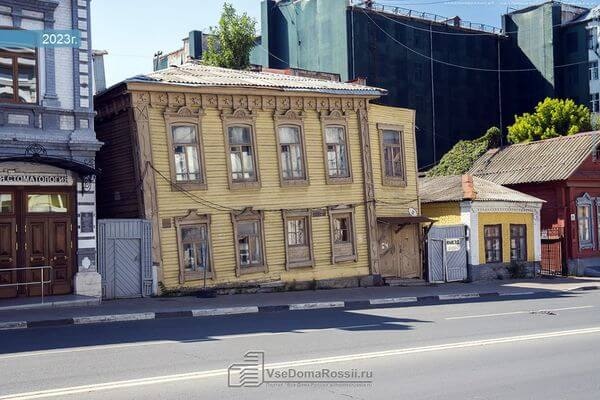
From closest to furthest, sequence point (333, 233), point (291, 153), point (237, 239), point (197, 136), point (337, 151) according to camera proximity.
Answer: point (197, 136) → point (237, 239) → point (291, 153) → point (333, 233) → point (337, 151)

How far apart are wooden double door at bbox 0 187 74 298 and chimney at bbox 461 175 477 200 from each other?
1500cm

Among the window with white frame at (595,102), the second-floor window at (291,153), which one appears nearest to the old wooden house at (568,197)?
the second-floor window at (291,153)

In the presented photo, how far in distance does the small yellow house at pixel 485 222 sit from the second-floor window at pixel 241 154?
24.6 feet

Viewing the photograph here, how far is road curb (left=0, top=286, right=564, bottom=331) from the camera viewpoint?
15.5 metres

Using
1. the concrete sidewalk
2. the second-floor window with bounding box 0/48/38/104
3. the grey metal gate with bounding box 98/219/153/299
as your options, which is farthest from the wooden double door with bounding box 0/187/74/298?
the second-floor window with bounding box 0/48/38/104

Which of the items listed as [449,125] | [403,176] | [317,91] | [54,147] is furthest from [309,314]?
[449,125]

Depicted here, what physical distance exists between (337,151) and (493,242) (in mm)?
8101

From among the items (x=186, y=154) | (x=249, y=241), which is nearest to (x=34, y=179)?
(x=186, y=154)

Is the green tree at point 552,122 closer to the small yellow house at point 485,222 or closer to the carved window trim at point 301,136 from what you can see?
the small yellow house at point 485,222

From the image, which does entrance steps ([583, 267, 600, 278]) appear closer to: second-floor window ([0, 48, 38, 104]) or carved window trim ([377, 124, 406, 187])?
carved window trim ([377, 124, 406, 187])

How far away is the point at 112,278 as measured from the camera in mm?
20359

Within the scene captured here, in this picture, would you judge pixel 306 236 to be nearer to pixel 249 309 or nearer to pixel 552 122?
pixel 249 309

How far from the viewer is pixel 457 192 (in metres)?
29.0

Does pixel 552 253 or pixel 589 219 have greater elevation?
pixel 589 219
